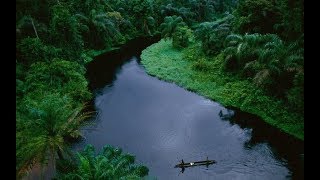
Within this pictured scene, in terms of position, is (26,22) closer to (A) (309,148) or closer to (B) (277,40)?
(B) (277,40)

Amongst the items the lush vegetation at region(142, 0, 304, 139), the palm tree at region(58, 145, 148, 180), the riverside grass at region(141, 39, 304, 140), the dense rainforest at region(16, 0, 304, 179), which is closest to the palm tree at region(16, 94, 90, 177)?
the dense rainforest at region(16, 0, 304, 179)

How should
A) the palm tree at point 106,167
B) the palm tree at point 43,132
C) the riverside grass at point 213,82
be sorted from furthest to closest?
the riverside grass at point 213,82 → the palm tree at point 106,167 → the palm tree at point 43,132

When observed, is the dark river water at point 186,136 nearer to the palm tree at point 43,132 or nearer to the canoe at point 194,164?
the canoe at point 194,164

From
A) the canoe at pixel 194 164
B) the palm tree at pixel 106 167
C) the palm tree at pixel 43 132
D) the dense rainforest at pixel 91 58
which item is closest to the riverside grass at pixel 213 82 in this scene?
the dense rainforest at pixel 91 58

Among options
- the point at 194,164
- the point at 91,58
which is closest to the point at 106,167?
the point at 194,164

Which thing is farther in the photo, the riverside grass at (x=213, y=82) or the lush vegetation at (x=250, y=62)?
the riverside grass at (x=213, y=82)

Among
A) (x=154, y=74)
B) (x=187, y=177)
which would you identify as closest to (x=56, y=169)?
(x=187, y=177)
